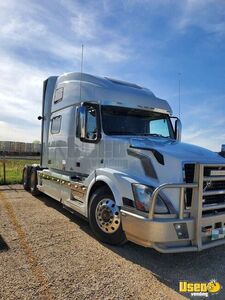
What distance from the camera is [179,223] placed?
4391 millimetres

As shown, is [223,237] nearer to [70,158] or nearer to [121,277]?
[121,277]

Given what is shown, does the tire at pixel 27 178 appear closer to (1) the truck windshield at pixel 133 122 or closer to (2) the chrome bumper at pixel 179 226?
(1) the truck windshield at pixel 133 122

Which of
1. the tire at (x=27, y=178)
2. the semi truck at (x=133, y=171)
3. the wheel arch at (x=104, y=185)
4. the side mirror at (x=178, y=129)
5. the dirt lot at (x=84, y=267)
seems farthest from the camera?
the tire at (x=27, y=178)

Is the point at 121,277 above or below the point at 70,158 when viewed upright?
below

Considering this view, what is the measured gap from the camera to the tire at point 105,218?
5.19 meters

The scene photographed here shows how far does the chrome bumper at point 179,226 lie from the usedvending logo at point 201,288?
17.6 inches

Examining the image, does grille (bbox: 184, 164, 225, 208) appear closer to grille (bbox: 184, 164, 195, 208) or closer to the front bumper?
grille (bbox: 184, 164, 195, 208)

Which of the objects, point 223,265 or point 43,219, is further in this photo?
point 43,219

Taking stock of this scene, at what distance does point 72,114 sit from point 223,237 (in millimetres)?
4282

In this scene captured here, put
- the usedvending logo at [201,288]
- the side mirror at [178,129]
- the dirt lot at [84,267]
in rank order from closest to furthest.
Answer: the dirt lot at [84,267] < the usedvending logo at [201,288] < the side mirror at [178,129]

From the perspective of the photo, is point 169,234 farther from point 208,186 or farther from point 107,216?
point 107,216

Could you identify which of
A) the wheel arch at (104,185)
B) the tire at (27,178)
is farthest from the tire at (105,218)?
the tire at (27,178)

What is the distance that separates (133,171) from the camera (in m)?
5.10

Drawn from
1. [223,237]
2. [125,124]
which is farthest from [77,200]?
[223,237]
